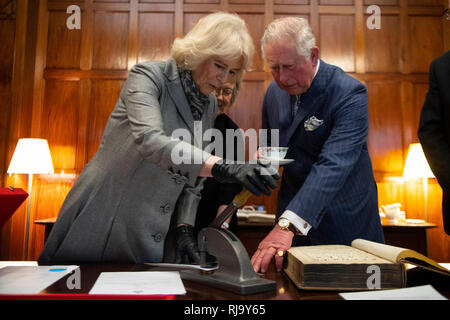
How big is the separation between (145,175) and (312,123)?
2.48 feet

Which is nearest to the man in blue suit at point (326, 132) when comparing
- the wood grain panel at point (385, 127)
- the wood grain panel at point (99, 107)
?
the wood grain panel at point (385, 127)

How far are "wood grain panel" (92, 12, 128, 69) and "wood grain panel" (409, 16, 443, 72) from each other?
3.80 m

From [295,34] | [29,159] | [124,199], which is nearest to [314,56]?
[295,34]

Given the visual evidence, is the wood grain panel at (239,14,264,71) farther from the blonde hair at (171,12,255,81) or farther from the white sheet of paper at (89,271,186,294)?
the white sheet of paper at (89,271,186,294)

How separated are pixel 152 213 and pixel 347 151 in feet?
2.72

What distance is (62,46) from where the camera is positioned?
4.87 m

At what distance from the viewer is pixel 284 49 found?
1.60 metres

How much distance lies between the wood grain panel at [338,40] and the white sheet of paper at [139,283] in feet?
14.4

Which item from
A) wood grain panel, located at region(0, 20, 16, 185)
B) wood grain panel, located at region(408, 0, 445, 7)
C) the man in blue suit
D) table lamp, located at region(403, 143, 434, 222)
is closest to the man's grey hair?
the man in blue suit

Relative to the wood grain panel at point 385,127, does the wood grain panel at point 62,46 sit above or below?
above

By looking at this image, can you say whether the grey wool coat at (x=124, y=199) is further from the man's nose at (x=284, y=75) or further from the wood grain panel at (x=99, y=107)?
the wood grain panel at (x=99, y=107)

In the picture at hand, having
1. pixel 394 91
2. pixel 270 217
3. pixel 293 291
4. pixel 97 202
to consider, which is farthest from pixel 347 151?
pixel 394 91

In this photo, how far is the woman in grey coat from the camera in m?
1.37

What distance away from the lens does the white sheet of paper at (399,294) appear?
78cm
